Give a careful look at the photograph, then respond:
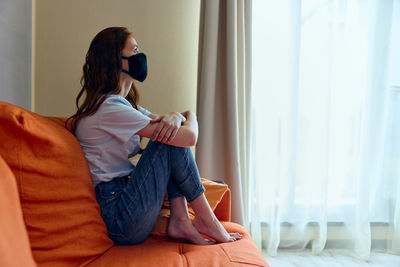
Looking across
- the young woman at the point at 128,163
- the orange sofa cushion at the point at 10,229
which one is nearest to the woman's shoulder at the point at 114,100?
the young woman at the point at 128,163

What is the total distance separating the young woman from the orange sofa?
8cm

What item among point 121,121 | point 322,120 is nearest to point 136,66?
point 121,121

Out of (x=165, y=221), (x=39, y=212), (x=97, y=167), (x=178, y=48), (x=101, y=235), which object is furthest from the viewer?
(x=178, y=48)

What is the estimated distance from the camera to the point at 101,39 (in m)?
1.40

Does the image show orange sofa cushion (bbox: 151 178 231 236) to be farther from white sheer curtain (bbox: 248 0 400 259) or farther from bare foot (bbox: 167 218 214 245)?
white sheer curtain (bbox: 248 0 400 259)

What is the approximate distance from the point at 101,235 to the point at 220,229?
493 mm

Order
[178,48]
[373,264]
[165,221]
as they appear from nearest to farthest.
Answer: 1. [165,221]
2. [373,264]
3. [178,48]

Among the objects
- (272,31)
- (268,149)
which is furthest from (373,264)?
(272,31)

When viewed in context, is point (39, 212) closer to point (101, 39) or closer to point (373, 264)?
point (101, 39)

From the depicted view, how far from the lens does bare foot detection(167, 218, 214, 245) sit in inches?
50.5

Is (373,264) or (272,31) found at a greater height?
(272,31)

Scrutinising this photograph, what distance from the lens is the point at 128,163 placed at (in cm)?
136

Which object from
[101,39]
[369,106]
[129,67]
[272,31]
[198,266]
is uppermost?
[272,31]

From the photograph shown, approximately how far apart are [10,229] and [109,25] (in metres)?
1.82
